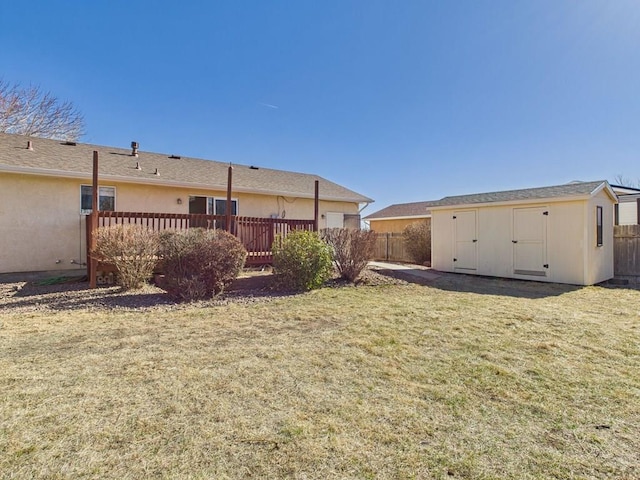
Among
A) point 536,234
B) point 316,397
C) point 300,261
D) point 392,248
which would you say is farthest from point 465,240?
point 316,397

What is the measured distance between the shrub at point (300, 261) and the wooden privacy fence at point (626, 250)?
33.3 feet

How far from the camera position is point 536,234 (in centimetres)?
1027

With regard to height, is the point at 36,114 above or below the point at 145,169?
above

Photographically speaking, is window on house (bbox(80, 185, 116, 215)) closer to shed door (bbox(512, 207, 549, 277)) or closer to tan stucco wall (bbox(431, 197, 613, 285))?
tan stucco wall (bbox(431, 197, 613, 285))

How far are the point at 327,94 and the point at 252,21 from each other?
4459 millimetres

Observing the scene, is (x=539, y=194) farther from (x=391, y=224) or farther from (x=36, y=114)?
(x=36, y=114)

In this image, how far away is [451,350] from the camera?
4156 millimetres

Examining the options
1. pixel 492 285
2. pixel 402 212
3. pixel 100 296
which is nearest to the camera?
pixel 100 296

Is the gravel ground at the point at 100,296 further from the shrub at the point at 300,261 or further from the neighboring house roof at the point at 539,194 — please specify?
the neighboring house roof at the point at 539,194

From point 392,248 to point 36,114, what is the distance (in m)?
19.5

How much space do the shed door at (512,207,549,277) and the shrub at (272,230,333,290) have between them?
6.34 meters

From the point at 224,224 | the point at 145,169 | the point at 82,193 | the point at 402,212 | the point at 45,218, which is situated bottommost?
the point at 224,224

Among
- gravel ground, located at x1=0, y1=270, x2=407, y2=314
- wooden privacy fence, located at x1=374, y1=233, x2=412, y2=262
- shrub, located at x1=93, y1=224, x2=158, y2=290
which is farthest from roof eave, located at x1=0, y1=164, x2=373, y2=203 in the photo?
wooden privacy fence, located at x1=374, y1=233, x2=412, y2=262

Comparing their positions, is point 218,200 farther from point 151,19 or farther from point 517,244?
point 517,244
